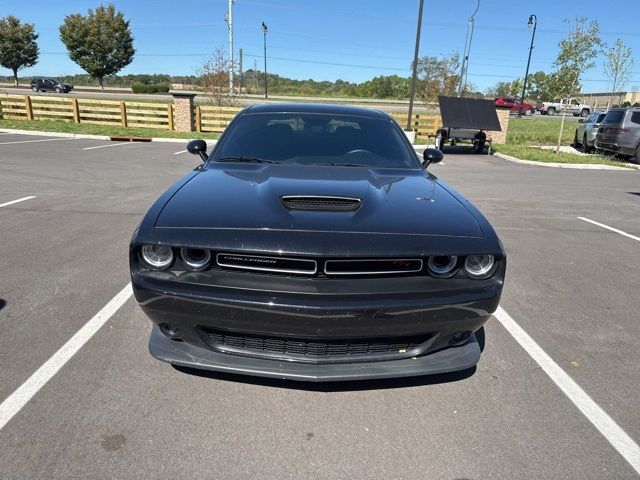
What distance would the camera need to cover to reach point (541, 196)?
30.6 feet

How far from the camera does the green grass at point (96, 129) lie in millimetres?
18498

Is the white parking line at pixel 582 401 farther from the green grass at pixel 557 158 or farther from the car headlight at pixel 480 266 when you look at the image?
the green grass at pixel 557 158

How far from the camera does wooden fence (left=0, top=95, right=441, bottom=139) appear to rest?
20.7 m

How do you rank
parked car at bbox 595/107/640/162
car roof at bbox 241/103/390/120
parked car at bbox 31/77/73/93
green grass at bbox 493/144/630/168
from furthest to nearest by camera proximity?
1. parked car at bbox 31/77/73/93
2. parked car at bbox 595/107/640/162
3. green grass at bbox 493/144/630/168
4. car roof at bbox 241/103/390/120

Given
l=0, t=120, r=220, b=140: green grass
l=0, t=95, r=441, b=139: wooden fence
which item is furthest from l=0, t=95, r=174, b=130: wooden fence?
l=0, t=120, r=220, b=140: green grass

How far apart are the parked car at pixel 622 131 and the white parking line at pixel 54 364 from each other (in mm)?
17057

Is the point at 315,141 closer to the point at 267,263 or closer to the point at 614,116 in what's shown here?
the point at 267,263

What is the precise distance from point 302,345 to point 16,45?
6350cm

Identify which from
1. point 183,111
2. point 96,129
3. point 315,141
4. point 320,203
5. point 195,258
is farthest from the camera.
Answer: point 183,111

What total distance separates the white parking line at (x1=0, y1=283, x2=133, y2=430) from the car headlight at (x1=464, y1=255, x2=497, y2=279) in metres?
2.50

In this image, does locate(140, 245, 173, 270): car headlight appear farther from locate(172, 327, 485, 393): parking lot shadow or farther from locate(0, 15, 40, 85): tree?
locate(0, 15, 40, 85): tree

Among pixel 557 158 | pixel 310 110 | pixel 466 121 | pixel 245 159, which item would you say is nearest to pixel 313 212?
pixel 245 159

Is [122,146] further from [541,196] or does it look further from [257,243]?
[257,243]

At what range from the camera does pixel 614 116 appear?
15.7 m
